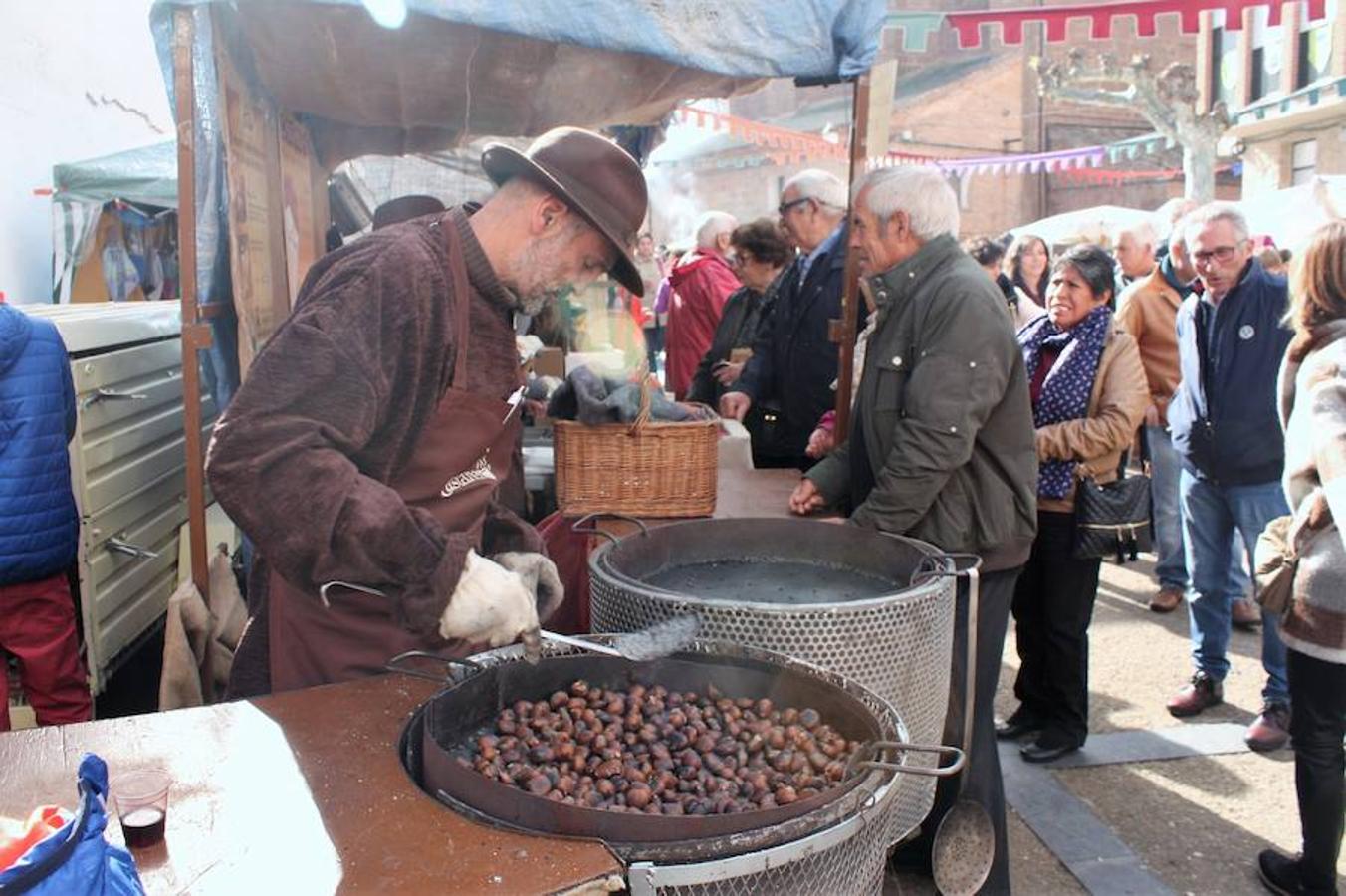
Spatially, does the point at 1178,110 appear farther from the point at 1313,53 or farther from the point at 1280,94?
the point at 1313,53

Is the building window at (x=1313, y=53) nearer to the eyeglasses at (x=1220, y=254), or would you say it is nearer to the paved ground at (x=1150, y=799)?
the eyeglasses at (x=1220, y=254)

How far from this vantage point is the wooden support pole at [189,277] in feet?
9.64

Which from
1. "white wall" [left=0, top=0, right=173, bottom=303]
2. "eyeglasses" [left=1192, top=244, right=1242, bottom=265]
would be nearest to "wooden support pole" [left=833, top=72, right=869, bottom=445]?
"eyeglasses" [left=1192, top=244, right=1242, bottom=265]

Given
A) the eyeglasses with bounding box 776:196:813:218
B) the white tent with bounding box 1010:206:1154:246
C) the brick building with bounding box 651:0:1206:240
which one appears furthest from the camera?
the brick building with bounding box 651:0:1206:240

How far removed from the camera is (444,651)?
214cm

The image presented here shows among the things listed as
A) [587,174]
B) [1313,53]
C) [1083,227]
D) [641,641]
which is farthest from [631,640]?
[1313,53]

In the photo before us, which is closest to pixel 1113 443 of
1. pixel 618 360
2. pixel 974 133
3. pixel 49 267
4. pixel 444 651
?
pixel 618 360

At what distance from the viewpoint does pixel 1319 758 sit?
115 inches

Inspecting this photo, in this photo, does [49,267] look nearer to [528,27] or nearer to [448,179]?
[448,179]

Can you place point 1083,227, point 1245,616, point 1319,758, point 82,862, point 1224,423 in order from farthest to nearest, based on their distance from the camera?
point 1083,227 < point 1245,616 < point 1224,423 < point 1319,758 < point 82,862

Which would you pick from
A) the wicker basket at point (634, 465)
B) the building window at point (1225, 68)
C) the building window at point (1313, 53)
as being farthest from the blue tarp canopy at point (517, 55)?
the building window at point (1225, 68)

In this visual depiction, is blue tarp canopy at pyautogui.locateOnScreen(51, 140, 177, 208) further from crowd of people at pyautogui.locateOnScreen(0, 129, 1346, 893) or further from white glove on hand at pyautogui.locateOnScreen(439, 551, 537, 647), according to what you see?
Answer: white glove on hand at pyautogui.locateOnScreen(439, 551, 537, 647)

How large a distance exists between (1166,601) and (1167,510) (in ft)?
1.84

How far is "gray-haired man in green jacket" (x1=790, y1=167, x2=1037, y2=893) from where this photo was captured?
2820mm
